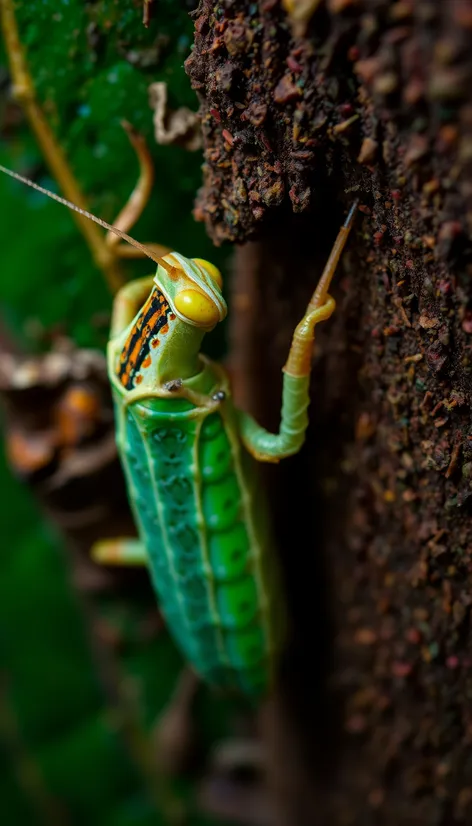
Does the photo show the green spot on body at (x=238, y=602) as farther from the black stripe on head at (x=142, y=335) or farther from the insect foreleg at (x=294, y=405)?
the black stripe on head at (x=142, y=335)

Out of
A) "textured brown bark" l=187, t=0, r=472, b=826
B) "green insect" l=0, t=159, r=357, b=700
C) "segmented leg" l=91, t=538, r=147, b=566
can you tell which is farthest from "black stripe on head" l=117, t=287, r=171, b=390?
"segmented leg" l=91, t=538, r=147, b=566

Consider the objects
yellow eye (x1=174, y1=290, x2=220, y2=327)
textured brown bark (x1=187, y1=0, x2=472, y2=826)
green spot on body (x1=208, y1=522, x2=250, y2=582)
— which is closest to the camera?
textured brown bark (x1=187, y1=0, x2=472, y2=826)

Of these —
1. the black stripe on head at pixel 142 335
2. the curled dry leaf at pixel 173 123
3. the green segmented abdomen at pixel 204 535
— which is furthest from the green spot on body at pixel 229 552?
the curled dry leaf at pixel 173 123

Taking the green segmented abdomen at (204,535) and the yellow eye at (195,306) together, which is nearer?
the yellow eye at (195,306)

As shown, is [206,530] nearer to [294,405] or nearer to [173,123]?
[294,405]

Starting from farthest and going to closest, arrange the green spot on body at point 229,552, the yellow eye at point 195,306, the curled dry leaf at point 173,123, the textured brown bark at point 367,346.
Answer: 1. the green spot on body at point 229,552
2. the curled dry leaf at point 173,123
3. the yellow eye at point 195,306
4. the textured brown bark at point 367,346

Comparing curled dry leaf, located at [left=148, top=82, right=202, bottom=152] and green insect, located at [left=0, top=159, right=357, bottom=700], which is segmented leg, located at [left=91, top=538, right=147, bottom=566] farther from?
curled dry leaf, located at [left=148, top=82, right=202, bottom=152]

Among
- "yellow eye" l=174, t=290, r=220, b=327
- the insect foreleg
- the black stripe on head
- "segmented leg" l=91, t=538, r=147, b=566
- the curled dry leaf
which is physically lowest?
"segmented leg" l=91, t=538, r=147, b=566

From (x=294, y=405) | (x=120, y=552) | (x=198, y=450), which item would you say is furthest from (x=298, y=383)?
(x=120, y=552)

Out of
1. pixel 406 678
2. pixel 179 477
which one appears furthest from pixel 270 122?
pixel 406 678
